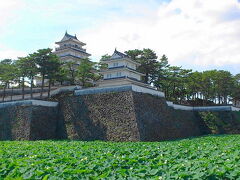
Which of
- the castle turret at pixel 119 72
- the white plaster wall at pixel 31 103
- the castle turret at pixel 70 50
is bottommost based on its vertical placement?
the white plaster wall at pixel 31 103

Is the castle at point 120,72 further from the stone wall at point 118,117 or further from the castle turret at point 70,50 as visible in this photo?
the stone wall at point 118,117

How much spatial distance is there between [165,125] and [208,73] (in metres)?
16.7

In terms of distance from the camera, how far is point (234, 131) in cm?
2642

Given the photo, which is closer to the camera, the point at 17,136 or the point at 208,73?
the point at 17,136

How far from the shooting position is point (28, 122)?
815 inches

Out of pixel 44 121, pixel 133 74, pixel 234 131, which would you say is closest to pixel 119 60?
pixel 133 74

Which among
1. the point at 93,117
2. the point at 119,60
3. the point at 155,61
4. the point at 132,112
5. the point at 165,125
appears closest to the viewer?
the point at 132,112

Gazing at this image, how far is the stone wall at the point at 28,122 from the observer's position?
2066 cm

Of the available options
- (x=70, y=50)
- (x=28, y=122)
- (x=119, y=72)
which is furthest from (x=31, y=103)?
(x=70, y=50)

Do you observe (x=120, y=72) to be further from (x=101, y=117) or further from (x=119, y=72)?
(x=101, y=117)

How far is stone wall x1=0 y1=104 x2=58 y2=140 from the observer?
67.8 ft

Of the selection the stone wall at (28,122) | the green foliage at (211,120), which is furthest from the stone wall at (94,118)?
the green foliage at (211,120)

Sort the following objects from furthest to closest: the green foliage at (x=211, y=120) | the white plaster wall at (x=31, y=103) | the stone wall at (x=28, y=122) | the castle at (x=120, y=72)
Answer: the castle at (x=120, y=72), the green foliage at (x=211, y=120), the white plaster wall at (x=31, y=103), the stone wall at (x=28, y=122)

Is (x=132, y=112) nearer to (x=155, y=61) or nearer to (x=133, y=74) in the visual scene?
(x=133, y=74)
